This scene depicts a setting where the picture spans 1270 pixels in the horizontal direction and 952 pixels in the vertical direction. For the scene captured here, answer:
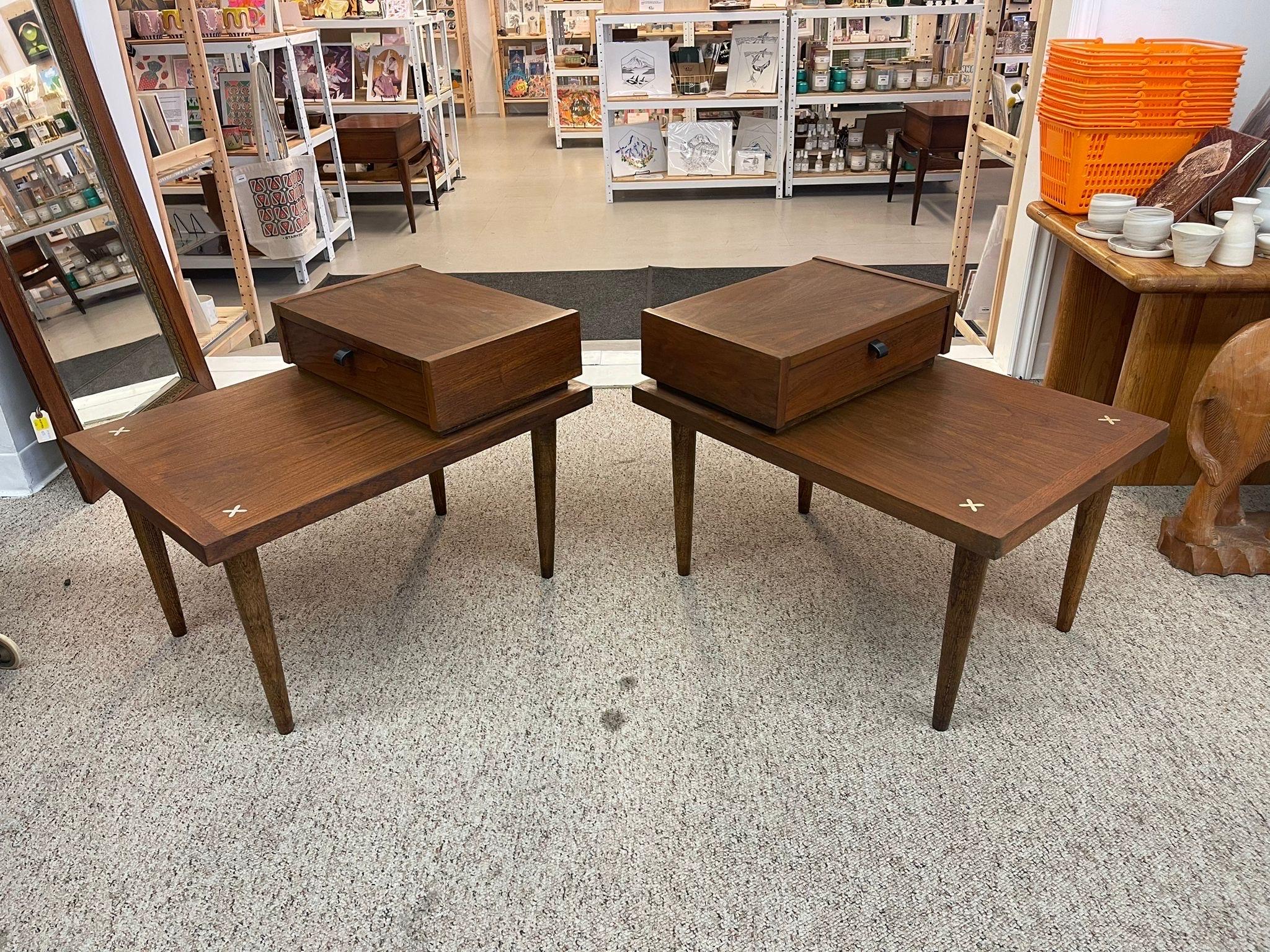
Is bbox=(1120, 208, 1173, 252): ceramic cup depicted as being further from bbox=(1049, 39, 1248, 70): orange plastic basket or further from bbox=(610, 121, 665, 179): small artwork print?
bbox=(610, 121, 665, 179): small artwork print

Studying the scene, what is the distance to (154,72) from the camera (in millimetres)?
4426

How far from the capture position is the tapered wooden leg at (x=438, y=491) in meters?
2.40

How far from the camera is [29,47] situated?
2.46 metres

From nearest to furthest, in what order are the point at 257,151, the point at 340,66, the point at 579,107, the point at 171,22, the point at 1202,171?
the point at 1202,171 → the point at 171,22 → the point at 257,151 → the point at 340,66 → the point at 579,107

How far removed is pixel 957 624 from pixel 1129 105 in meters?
1.60

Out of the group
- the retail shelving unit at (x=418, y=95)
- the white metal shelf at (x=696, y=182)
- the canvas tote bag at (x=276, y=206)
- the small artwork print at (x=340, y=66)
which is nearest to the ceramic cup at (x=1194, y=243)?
the canvas tote bag at (x=276, y=206)

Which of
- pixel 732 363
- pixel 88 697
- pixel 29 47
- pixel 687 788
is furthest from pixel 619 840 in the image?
pixel 29 47

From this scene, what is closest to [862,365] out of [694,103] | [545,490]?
[545,490]

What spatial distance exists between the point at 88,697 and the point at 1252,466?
2547mm

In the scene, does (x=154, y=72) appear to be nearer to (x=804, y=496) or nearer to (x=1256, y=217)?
(x=804, y=496)

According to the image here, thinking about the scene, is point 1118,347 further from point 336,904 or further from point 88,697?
point 88,697

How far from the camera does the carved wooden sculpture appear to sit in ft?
6.32

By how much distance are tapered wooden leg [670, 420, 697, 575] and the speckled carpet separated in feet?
0.29

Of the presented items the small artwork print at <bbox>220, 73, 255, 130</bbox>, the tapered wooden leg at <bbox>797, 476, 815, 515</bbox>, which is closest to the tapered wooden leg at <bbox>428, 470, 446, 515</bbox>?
the tapered wooden leg at <bbox>797, 476, 815, 515</bbox>
